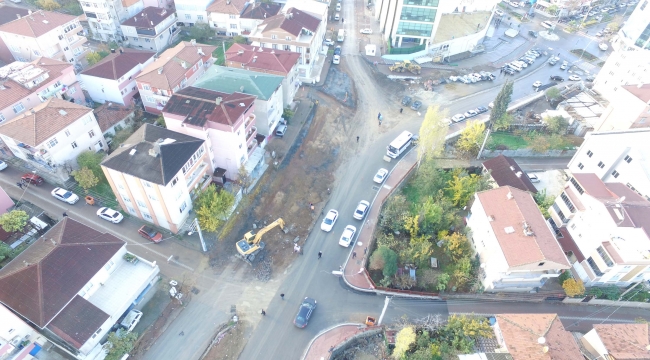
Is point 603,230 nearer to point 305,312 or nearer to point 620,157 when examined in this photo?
point 620,157

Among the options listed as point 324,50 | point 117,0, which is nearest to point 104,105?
point 117,0

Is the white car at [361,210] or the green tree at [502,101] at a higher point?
the green tree at [502,101]

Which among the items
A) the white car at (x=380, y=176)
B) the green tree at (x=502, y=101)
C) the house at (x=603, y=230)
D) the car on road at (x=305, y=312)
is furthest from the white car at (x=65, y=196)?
the house at (x=603, y=230)

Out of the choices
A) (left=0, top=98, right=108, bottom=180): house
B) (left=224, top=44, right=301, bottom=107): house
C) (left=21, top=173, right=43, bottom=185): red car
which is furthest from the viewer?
(left=224, top=44, right=301, bottom=107): house

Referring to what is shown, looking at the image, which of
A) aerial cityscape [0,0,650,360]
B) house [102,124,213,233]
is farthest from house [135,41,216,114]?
house [102,124,213,233]

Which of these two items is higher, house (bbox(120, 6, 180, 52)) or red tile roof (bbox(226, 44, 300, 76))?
red tile roof (bbox(226, 44, 300, 76))

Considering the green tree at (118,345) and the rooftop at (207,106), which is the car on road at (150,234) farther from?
the rooftop at (207,106)

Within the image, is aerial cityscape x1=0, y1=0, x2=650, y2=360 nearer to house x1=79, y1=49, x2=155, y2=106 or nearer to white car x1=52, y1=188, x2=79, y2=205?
house x1=79, y1=49, x2=155, y2=106
